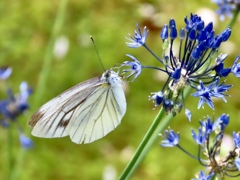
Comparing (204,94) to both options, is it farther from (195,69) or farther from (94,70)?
(94,70)

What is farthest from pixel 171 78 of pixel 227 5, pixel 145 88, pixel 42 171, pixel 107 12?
pixel 107 12

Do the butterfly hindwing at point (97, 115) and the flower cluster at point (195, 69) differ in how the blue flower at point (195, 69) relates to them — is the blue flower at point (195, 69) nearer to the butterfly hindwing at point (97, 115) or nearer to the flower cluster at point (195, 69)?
the flower cluster at point (195, 69)

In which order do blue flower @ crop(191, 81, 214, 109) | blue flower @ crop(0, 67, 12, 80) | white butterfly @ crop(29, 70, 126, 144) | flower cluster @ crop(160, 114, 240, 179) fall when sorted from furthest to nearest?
blue flower @ crop(0, 67, 12, 80), white butterfly @ crop(29, 70, 126, 144), flower cluster @ crop(160, 114, 240, 179), blue flower @ crop(191, 81, 214, 109)

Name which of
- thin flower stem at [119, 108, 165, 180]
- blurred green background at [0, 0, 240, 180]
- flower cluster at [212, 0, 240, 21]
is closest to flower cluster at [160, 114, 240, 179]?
thin flower stem at [119, 108, 165, 180]

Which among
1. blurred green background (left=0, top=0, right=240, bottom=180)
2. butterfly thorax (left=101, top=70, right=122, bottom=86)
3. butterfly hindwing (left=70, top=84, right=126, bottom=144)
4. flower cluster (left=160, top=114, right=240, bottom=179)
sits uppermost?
butterfly thorax (left=101, top=70, right=122, bottom=86)

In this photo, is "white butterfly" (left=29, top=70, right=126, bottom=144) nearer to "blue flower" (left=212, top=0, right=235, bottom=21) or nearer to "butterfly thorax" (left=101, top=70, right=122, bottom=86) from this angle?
"butterfly thorax" (left=101, top=70, right=122, bottom=86)

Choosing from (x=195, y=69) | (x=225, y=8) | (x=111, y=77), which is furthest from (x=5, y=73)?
(x=195, y=69)
